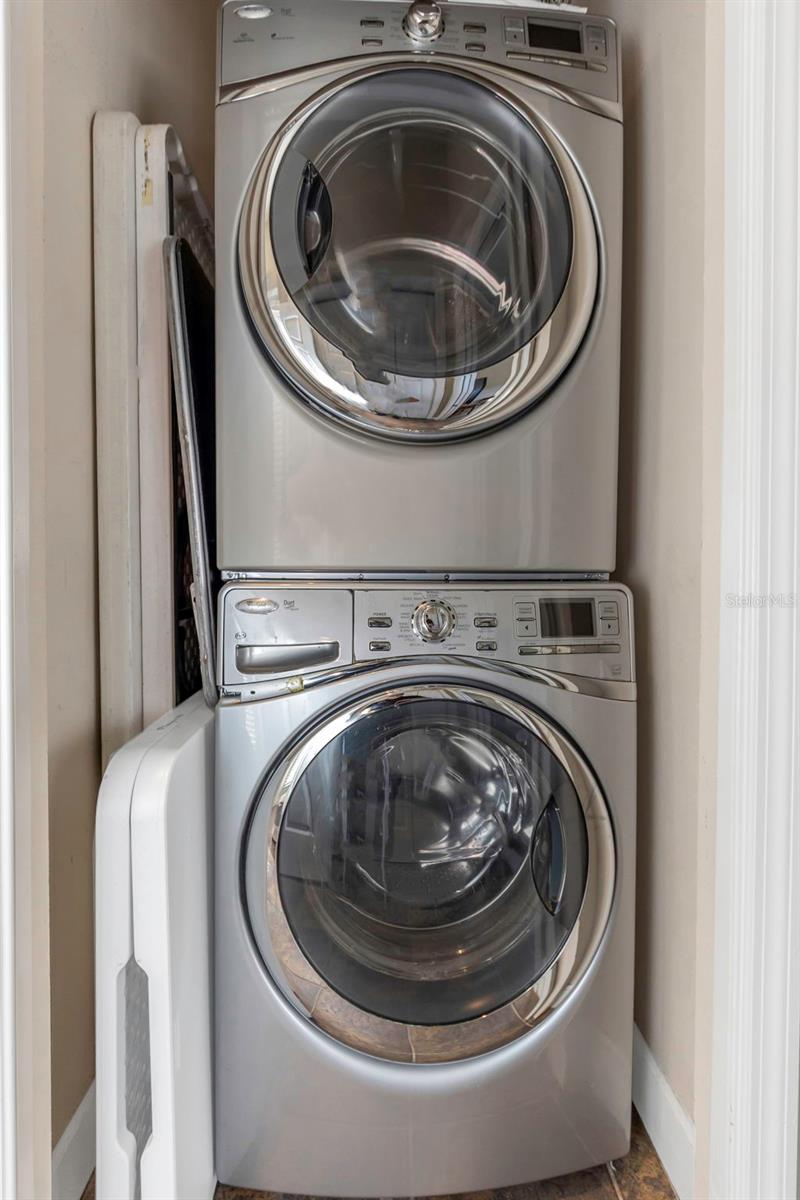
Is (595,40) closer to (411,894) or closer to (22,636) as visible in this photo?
(22,636)

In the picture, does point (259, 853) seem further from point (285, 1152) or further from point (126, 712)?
point (285, 1152)

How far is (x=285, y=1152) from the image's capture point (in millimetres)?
1150

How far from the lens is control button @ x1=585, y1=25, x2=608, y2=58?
1.24 meters

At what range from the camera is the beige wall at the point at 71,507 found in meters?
1.06

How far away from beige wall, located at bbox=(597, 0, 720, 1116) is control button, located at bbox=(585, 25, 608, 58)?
0.09 m

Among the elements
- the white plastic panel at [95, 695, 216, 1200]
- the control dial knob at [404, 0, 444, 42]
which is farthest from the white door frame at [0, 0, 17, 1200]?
the control dial knob at [404, 0, 444, 42]

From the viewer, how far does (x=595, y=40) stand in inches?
48.9

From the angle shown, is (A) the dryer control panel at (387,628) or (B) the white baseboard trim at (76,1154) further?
(A) the dryer control panel at (387,628)

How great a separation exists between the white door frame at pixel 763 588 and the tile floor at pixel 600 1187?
36cm

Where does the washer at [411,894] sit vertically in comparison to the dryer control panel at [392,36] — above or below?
below

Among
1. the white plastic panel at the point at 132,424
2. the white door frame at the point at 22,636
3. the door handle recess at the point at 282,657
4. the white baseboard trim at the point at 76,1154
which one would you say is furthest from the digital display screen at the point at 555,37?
the white baseboard trim at the point at 76,1154

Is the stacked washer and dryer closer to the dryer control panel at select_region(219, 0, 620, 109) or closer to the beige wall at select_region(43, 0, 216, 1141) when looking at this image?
the dryer control panel at select_region(219, 0, 620, 109)

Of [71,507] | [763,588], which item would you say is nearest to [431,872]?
[763,588]

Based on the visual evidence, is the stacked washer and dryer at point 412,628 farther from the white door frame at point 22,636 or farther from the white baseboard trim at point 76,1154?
the white door frame at point 22,636
